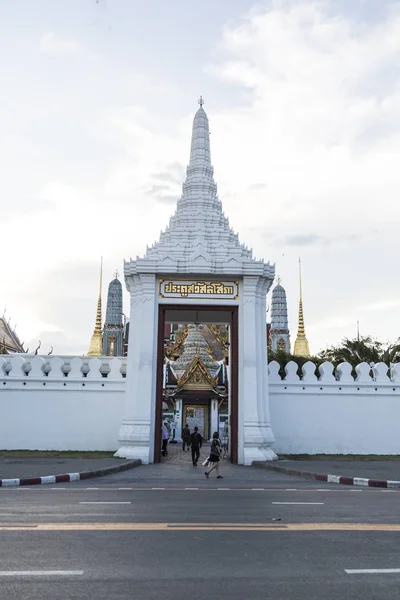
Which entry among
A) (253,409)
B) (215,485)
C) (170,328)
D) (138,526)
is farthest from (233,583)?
(170,328)

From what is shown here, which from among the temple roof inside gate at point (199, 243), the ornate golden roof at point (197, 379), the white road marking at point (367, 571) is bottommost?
the white road marking at point (367, 571)

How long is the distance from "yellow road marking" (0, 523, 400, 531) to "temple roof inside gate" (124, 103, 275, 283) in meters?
14.1

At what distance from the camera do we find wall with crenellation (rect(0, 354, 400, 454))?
23.3m

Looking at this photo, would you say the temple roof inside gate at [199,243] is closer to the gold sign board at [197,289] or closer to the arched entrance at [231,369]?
the gold sign board at [197,289]

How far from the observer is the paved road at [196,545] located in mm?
5520

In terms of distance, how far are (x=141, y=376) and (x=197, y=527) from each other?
13.3m

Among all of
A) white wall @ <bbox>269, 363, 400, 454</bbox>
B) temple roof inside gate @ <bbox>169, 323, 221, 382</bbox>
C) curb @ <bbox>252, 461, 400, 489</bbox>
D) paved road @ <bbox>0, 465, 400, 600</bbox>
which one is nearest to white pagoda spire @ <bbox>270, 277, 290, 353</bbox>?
temple roof inside gate @ <bbox>169, 323, 221, 382</bbox>

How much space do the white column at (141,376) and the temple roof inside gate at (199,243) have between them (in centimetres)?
88

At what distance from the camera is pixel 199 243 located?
22.6 metres

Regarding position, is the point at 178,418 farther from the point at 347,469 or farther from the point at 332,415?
the point at 347,469

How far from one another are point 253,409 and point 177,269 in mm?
5750

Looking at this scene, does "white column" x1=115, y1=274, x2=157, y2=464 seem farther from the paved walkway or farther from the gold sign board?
the paved walkway

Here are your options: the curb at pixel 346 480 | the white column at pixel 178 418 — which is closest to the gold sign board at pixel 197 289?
the curb at pixel 346 480

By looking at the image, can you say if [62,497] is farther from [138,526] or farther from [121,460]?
[121,460]
